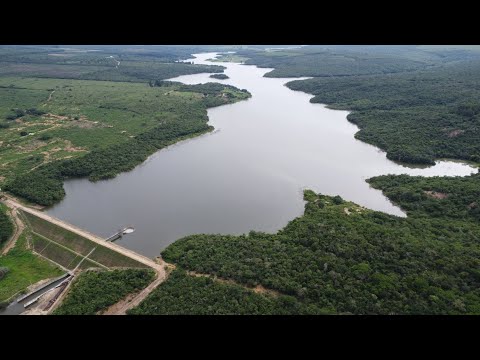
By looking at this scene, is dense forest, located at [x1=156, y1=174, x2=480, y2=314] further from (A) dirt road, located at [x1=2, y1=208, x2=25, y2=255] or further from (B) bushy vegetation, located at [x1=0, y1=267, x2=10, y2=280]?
(A) dirt road, located at [x1=2, y1=208, x2=25, y2=255]

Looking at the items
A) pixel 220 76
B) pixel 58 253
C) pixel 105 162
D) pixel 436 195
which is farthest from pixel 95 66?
pixel 436 195

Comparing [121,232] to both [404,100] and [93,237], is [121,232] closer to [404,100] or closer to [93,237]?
[93,237]

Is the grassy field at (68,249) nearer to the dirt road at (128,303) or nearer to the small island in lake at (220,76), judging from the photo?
the dirt road at (128,303)

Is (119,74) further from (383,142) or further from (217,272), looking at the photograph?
(217,272)

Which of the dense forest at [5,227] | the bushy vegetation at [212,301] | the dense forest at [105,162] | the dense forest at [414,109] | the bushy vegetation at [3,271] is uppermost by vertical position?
the dense forest at [414,109]

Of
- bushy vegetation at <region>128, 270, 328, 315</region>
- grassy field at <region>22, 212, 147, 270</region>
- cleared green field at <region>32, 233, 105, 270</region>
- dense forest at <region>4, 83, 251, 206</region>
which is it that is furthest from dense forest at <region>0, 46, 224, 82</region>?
bushy vegetation at <region>128, 270, 328, 315</region>

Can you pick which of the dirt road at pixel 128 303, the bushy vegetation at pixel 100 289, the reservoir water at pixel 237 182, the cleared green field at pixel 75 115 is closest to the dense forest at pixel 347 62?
the cleared green field at pixel 75 115
